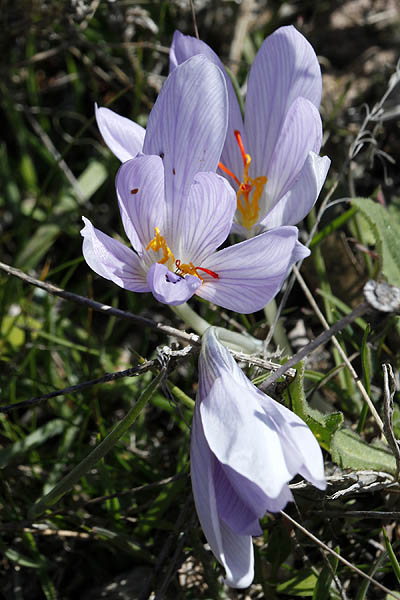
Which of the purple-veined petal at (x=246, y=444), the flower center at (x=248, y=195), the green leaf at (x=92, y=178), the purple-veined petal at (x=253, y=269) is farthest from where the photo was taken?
the green leaf at (x=92, y=178)

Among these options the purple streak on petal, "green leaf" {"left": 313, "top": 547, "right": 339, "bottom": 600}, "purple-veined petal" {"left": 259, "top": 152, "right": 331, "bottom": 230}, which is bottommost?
"green leaf" {"left": 313, "top": 547, "right": 339, "bottom": 600}

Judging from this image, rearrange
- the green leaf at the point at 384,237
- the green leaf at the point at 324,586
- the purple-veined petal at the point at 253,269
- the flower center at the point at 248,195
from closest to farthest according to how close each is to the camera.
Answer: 1. the purple-veined petal at the point at 253,269
2. the green leaf at the point at 324,586
3. the flower center at the point at 248,195
4. the green leaf at the point at 384,237

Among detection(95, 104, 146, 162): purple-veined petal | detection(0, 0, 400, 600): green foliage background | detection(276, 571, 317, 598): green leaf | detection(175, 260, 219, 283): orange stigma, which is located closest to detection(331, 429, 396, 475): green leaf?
detection(0, 0, 400, 600): green foliage background

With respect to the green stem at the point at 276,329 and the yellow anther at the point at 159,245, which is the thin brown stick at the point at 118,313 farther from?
the green stem at the point at 276,329

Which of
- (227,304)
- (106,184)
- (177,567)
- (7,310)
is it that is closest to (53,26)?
(106,184)

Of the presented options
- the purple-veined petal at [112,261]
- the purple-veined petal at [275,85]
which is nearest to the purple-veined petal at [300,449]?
the purple-veined petal at [112,261]

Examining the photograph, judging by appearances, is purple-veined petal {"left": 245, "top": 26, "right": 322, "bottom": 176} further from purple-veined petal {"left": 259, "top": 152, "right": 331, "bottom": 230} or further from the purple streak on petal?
the purple streak on petal

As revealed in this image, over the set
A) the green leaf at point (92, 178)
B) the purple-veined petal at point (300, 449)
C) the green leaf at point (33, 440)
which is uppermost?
the purple-veined petal at point (300, 449)

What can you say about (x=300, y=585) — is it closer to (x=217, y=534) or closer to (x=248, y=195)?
(x=217, y=534)
